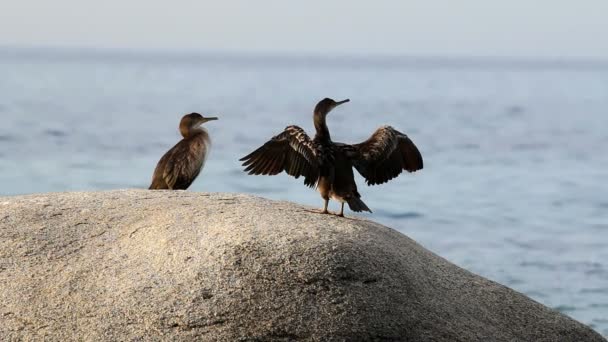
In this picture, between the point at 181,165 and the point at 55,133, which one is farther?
the point at 55,133

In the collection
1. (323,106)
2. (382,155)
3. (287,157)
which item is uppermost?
(323,106)

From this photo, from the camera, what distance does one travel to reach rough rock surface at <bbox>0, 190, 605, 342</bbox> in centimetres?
626

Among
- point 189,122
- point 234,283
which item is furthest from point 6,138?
point 234,283

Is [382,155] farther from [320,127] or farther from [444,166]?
[444,166]

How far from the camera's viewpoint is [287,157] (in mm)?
7895

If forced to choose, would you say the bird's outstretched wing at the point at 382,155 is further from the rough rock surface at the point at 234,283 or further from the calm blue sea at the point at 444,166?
the calm blue sea at the point at 444,166

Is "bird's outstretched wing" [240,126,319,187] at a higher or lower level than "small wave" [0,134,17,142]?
lower

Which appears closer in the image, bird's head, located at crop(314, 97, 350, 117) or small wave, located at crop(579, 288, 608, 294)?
bird's head, located at crop(314, 97, 350, 117)

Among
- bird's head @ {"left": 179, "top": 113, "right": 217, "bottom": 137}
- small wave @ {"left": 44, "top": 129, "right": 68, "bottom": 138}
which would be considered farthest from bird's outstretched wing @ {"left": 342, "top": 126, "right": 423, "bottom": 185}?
small wave @ {"left": 44, "top": 129, "right": 68, "bottom": 138}

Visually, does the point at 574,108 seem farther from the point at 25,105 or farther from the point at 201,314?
the point at 201,314

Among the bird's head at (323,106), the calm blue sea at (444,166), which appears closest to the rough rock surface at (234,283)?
the bird's head at (323,106)

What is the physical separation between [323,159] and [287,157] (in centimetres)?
31

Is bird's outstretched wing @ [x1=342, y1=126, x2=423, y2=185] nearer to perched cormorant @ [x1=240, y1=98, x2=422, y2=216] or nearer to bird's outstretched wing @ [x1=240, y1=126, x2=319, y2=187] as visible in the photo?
perched cormorant @ [x1=240, y1=98, x2=422, y2=216]

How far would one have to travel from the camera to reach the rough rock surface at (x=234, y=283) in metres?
6.26
